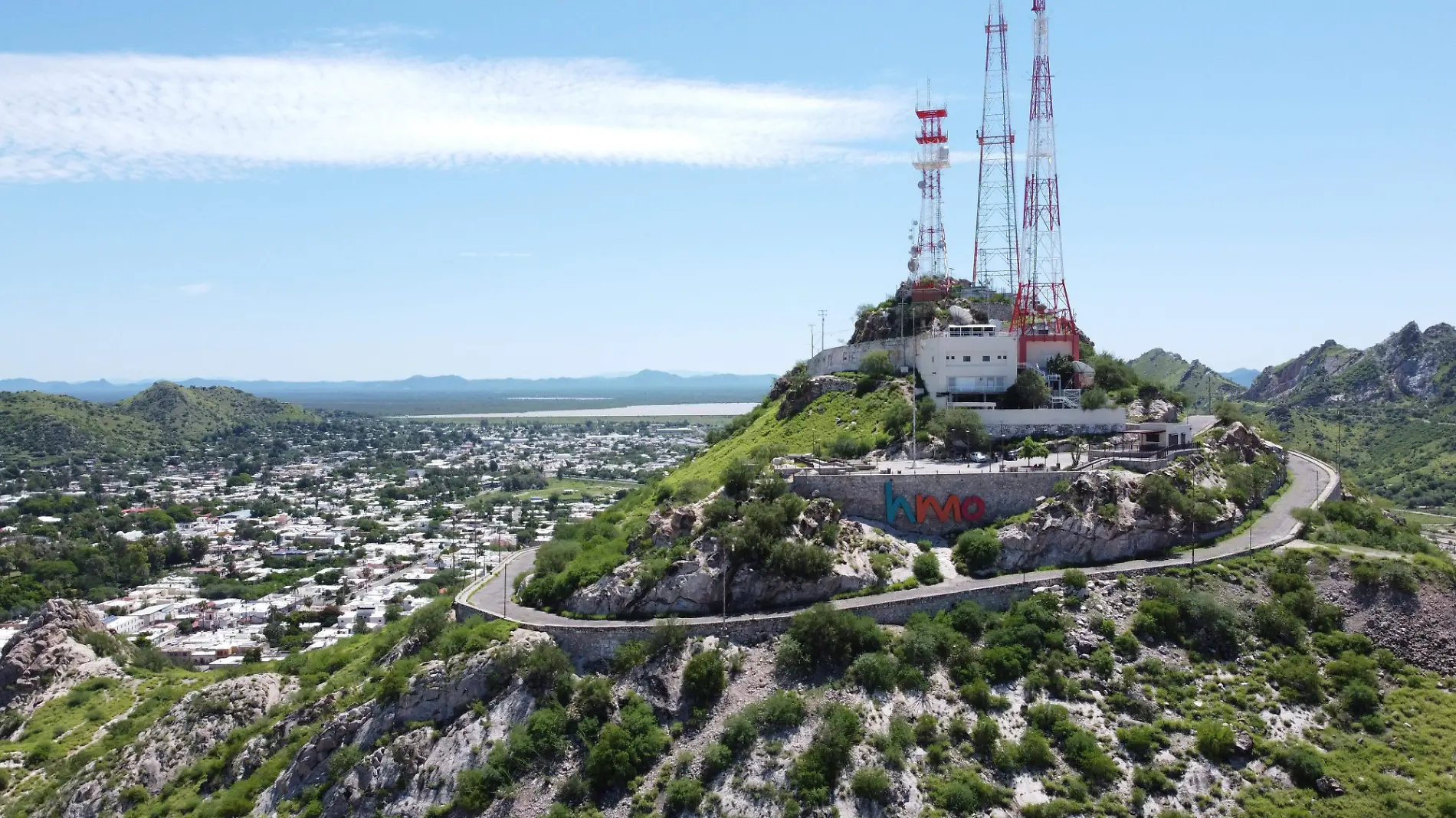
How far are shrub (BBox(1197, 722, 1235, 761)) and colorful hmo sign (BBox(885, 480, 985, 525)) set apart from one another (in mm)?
13404

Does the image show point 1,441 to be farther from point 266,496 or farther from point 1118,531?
point 1118,531

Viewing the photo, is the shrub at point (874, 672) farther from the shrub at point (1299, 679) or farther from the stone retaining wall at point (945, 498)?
the shrub at point (1299, 679)

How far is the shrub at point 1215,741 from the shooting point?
3150cm

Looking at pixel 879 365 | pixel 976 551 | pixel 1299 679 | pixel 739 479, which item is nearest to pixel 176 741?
pixel 739 479

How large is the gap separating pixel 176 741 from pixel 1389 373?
162 m

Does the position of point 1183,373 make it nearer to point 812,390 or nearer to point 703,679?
point 812,390

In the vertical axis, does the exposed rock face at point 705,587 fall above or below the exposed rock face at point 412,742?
above

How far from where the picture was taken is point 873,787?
1188 inches

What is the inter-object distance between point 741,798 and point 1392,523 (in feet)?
116

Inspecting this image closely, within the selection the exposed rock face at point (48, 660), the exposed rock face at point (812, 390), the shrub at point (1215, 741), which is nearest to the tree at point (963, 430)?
the exposed rock face at point (812, 390)

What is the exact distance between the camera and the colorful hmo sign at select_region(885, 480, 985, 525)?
141 ft

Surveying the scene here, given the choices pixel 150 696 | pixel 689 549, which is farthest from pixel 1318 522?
pixel 150 696

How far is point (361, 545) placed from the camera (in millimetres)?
103375

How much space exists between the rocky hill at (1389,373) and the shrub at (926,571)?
12991 cm
